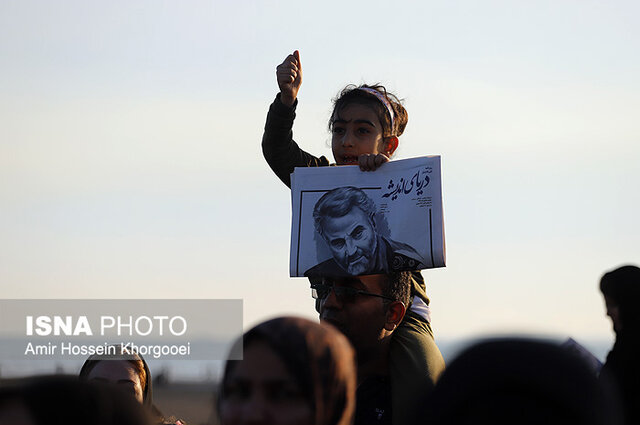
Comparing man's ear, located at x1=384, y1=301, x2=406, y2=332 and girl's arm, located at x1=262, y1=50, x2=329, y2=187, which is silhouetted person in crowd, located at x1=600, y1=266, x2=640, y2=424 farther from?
girl's arm, located at x1=262, y1=50, x2=329, y2=187

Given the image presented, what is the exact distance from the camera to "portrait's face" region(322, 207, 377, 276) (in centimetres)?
483

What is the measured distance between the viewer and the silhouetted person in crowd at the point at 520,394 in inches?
76.7

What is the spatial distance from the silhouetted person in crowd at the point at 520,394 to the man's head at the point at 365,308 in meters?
2.79

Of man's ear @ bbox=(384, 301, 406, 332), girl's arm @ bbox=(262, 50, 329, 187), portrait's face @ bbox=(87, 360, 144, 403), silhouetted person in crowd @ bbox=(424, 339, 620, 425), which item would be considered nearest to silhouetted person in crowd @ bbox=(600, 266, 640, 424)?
man's ear @ bbox=(384, 301, 406, 332)

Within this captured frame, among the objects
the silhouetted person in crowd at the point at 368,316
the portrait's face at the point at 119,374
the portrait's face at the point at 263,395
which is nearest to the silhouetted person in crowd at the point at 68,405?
the portrait's face at the point at 263,395

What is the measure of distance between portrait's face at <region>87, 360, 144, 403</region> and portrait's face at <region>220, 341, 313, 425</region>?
3.13m

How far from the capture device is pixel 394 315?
16.1 ft

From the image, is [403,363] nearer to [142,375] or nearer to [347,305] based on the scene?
[347,305]

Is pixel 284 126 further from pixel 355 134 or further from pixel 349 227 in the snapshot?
pixel 349 227

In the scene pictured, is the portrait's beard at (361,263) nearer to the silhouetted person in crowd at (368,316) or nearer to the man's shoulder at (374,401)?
the silhouetted person in crowd at (368,316)

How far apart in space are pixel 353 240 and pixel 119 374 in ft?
5.84

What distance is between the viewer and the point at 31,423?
95.7 inches

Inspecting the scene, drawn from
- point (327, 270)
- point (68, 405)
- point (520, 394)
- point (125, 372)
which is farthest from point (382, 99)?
point (520, 394)

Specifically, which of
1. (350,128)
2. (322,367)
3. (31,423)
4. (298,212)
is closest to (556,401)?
(322,367)
